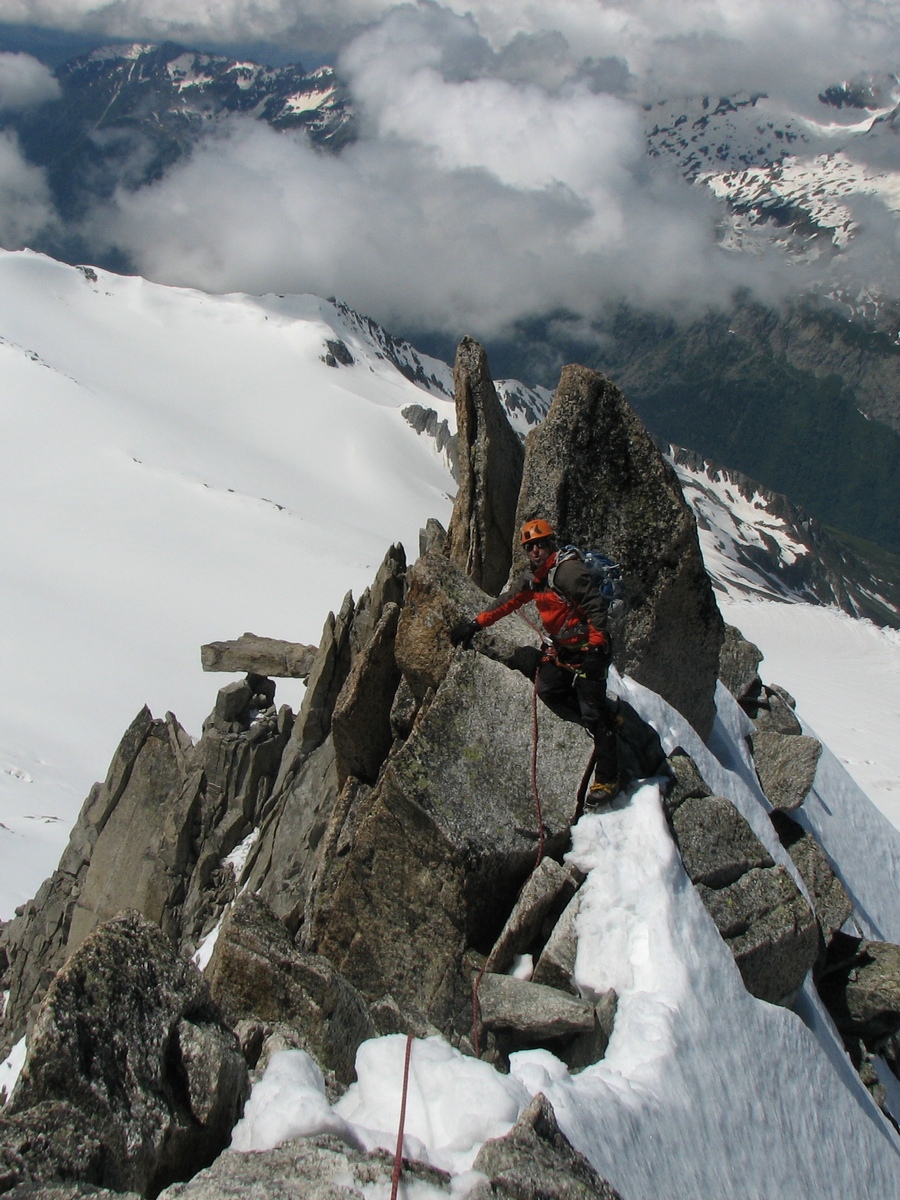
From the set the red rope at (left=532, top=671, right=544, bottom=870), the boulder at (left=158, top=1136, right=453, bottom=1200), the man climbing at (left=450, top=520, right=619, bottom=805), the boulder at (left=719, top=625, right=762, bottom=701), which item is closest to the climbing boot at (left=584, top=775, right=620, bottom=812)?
the man climbing at (left=450, top=520, right=619, bottom=805)

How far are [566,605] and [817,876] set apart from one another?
6.16m

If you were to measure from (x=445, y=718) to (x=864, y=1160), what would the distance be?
6.56 metres

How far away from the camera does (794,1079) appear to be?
362 inches

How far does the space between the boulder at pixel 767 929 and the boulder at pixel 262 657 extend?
14.5 meters

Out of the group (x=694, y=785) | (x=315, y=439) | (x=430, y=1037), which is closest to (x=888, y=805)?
(x=694, y=785)

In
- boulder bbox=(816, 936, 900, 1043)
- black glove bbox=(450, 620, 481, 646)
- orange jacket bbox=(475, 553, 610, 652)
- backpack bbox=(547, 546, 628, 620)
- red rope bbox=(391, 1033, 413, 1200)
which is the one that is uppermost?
backpack bbox=(547, 546, 628, 620)

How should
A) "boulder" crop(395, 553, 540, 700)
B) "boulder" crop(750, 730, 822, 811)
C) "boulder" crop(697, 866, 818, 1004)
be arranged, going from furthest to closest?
"boulder" crop(750, 730, 822, 811) → "boulder" crop(395, 553, 540, 700) → "boulder" crop(697, 866, 818, 1004)

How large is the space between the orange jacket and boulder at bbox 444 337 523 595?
4.70 m

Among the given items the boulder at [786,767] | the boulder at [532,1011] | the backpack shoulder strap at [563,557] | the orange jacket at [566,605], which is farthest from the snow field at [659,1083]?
the boulder at [786,767]

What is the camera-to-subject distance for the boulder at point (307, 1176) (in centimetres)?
511

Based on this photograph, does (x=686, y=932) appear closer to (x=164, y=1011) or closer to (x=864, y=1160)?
(x=864, y=1160)

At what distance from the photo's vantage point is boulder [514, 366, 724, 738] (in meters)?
13.8

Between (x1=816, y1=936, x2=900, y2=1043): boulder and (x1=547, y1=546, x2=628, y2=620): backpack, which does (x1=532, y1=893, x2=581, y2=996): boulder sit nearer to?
(x1=547, y1=546, x2=628, y2=620): backpack

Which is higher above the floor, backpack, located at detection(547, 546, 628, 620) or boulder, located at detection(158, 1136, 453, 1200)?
backpack, located at detection(547, 546, 628, 620)
